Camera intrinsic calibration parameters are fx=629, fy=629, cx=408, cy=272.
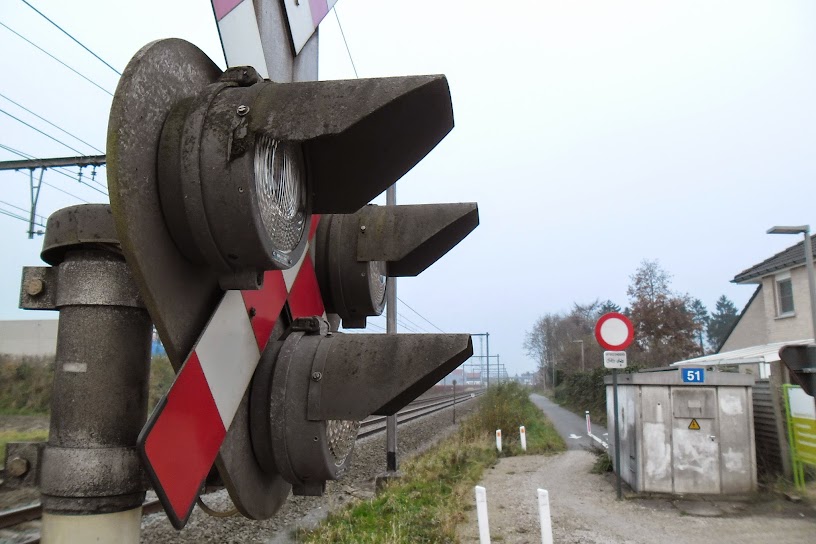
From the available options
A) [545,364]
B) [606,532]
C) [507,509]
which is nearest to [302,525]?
[507,509]

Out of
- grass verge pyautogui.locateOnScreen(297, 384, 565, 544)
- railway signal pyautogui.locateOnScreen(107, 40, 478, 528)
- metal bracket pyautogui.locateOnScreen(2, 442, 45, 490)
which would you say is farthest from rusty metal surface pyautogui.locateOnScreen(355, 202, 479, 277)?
grass verge pyautogui.locateOnScreen(297, 384, 565, 544)

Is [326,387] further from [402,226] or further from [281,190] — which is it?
[402,226]

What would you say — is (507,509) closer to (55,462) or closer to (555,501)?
(555,501)

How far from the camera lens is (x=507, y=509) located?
905 centimetres

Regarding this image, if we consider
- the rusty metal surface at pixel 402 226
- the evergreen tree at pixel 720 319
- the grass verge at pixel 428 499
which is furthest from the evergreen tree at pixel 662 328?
the evergreen tree at pixel 720 319

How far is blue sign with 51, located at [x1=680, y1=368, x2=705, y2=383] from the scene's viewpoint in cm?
1005

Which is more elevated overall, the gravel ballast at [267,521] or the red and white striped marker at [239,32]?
the red and white striped marker at [239,32]

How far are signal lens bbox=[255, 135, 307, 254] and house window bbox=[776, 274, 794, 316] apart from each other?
83.3 ft

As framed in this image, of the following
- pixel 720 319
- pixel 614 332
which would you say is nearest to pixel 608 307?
pixel 720 319

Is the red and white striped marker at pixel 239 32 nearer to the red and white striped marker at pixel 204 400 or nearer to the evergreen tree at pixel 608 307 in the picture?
the red and white striped marker at pixel 204 400

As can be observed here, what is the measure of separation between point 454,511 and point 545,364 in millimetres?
80009

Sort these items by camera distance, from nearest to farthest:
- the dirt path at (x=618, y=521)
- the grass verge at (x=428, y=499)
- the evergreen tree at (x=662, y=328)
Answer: the grass verge at (x=428, y=499) → the dirt path at (x=618, y=521) → the evergreen tree at (x=662, y=328)

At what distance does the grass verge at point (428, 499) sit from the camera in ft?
23.1

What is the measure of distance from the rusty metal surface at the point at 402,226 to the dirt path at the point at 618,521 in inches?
255
